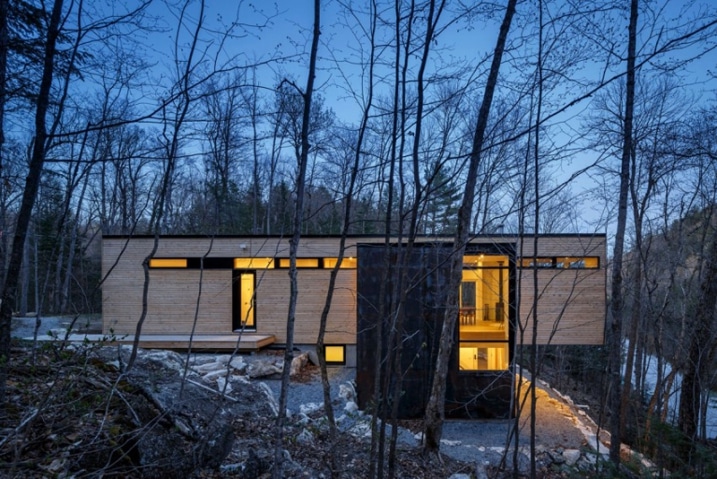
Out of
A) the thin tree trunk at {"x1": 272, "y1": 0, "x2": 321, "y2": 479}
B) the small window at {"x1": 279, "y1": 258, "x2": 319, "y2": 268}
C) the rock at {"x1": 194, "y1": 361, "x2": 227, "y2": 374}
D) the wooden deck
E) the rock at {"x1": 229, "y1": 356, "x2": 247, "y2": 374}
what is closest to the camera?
the thin tree trunk at {"x1": 272, "y1": 0, "x2": 321, "y2": 479}

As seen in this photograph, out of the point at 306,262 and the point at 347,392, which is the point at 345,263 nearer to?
the point at 306,262

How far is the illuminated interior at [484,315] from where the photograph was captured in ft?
28.0

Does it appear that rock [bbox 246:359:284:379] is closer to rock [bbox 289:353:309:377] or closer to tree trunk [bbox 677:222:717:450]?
rock [bbox 289:353:309:377]

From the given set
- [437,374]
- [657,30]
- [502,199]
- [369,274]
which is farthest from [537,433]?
[657,30]

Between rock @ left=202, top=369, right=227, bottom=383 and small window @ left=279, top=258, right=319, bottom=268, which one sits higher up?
small window @ left=279, top=258, right=319, bottom=268

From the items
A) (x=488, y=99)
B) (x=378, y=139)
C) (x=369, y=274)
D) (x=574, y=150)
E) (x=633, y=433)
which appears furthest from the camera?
(x=633, y=433)

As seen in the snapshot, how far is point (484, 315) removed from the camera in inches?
353

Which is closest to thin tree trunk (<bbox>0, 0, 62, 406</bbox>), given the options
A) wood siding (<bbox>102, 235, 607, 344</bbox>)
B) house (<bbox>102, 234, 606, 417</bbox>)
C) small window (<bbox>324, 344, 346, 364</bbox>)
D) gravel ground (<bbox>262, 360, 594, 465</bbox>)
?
gravel ground (<bbox>262, 360, 594, 465</bbox>)

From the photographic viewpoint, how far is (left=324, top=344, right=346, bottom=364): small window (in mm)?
11688

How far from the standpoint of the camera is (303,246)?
11.6 metres

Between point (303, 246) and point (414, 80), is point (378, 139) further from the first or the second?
point (303, 246)

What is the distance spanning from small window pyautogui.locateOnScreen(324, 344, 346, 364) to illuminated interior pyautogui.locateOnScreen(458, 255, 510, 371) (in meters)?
4.02

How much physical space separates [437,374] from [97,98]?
17.4 ft

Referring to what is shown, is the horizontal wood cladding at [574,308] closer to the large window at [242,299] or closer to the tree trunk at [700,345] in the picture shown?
the tree trunk at [700,345]
